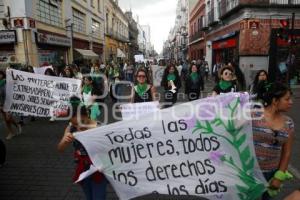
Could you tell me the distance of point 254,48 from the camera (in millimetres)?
19547

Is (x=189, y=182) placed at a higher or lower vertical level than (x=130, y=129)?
lower

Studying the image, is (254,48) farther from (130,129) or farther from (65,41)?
(130,129)

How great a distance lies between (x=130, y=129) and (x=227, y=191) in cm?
115

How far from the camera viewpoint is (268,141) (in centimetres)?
304

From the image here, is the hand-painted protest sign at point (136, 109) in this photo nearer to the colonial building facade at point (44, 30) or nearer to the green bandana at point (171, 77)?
the green bandana at point (171, 77)

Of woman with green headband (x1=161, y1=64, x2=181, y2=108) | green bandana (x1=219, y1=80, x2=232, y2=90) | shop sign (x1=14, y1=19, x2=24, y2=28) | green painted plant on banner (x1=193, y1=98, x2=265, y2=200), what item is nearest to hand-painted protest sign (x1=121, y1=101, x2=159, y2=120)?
green painted plant on banner (x1=193, y1=98, x2=265, y2=200)

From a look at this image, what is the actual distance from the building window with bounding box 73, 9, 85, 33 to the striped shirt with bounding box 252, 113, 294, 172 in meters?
26.6

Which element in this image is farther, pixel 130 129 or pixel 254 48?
pixel 254 48

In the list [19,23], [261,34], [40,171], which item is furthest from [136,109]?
[261,34]

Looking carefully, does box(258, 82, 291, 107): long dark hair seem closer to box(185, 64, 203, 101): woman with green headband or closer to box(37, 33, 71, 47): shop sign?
box(185, 64, 203, 101): woman with green headband

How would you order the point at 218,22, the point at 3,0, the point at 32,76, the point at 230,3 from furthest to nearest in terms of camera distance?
the point at 218,22 → the point at 230,3 → the point at 3,0 → the point at 32,76

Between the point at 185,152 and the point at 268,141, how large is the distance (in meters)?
0.81

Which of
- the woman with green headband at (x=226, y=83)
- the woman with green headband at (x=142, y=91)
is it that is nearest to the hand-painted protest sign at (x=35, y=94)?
the woman with green headband at (x=142, y=91)

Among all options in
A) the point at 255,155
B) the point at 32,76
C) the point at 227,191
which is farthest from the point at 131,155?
the point at 32,76
